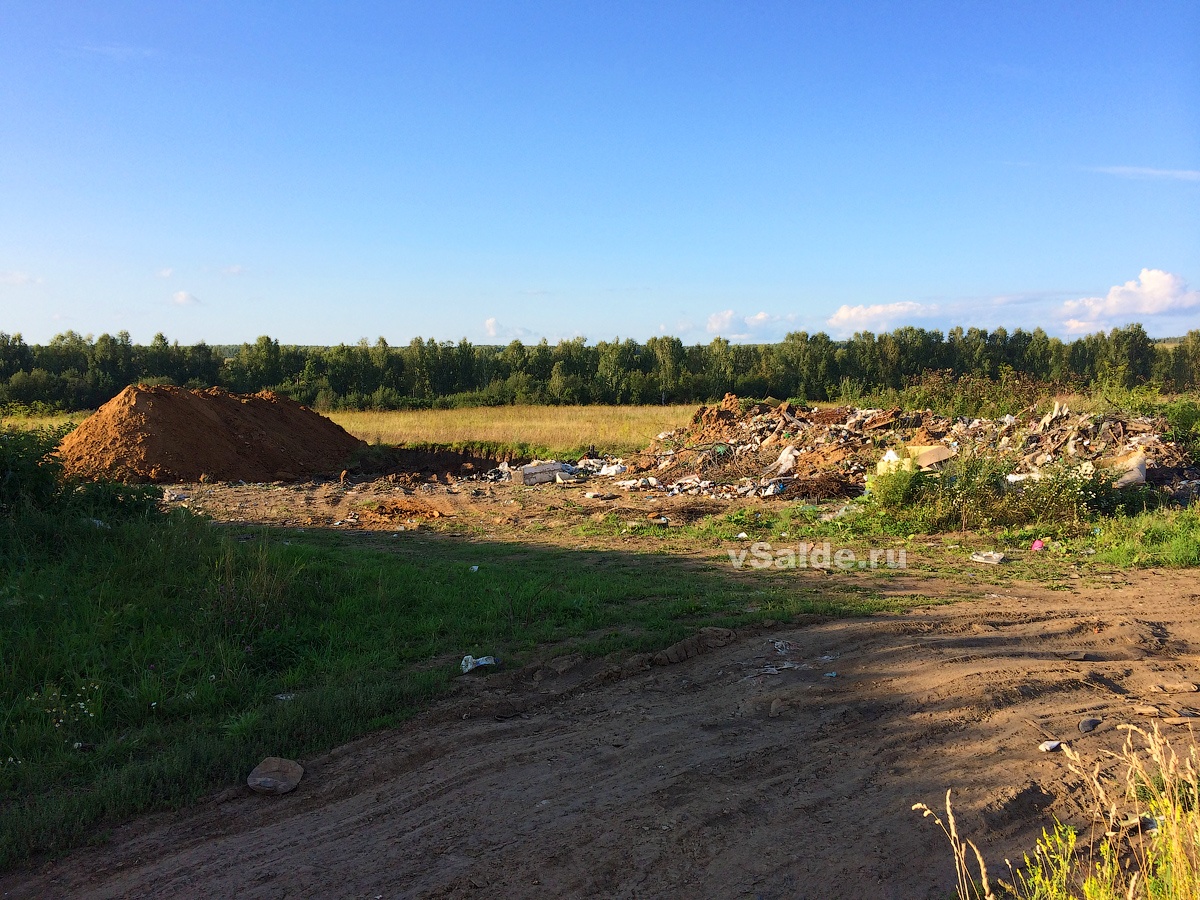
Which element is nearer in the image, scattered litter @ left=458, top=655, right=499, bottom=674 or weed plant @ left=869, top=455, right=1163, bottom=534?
scattered litter @ left=458, top=655, right=499, bottom=674

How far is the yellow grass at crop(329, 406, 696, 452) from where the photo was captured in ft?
71.5

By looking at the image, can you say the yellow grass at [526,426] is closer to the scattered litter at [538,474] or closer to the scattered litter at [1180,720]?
the scattered litter at [538,474]

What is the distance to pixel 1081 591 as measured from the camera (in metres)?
7.20

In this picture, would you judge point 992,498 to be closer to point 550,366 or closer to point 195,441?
point 195,441

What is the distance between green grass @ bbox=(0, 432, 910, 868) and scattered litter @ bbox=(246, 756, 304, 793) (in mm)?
136

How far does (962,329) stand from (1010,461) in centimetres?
4727

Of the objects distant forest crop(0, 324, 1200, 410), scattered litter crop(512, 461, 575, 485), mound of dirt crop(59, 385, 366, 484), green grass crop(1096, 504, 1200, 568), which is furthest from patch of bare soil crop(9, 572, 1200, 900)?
distant forest crop(0, 324, 1200, 410)

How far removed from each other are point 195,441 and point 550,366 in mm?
29884

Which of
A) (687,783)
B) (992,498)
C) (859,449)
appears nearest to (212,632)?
(687,783)

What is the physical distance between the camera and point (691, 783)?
352 centimetres

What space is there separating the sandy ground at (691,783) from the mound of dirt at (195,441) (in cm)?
1452

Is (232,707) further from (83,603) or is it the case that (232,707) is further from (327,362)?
(327,362)

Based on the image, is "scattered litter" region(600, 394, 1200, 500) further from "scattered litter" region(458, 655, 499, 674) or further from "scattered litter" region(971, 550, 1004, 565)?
"scattered litter" region(458, 655, 499, 674)

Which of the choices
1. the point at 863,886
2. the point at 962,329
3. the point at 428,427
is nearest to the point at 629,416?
the point at 428,427
